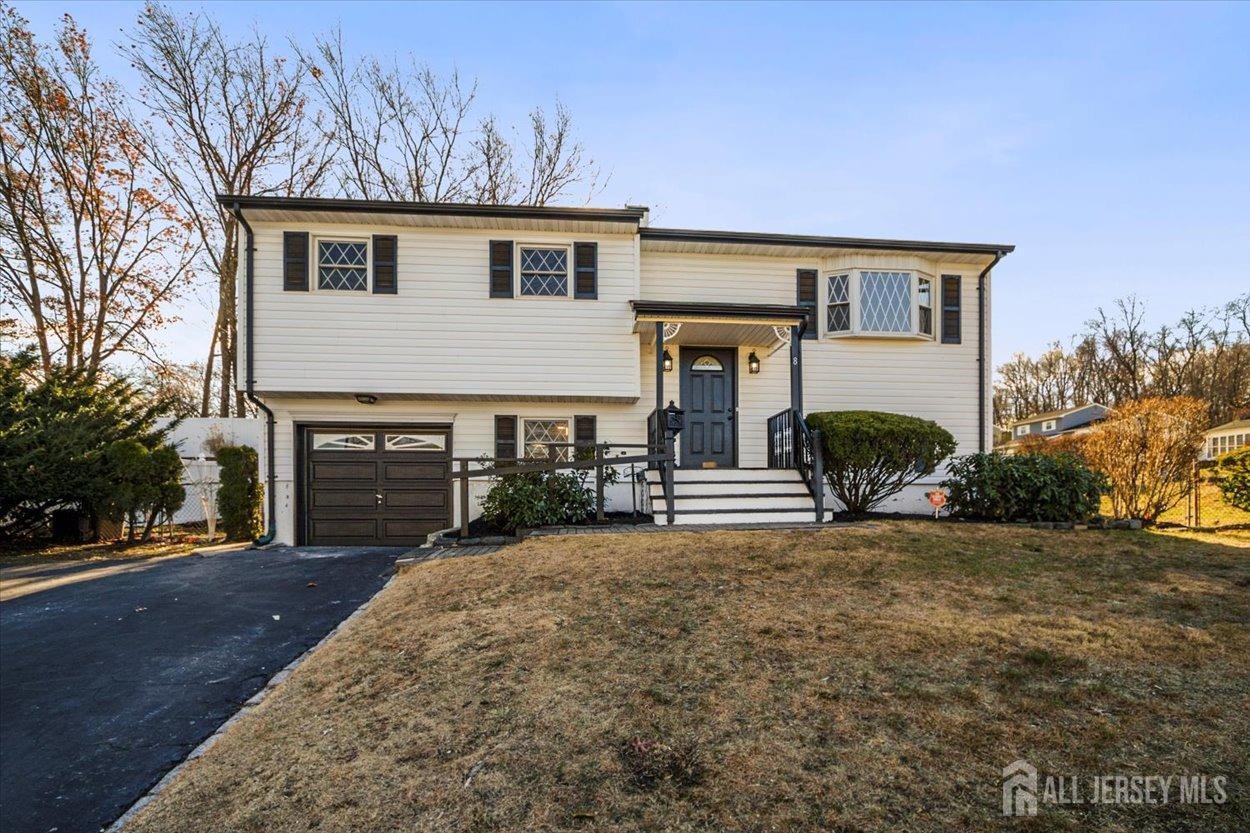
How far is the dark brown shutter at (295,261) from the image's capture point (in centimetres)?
985

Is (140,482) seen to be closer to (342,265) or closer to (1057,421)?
(342,265)

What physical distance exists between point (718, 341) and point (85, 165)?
18564 millimetres

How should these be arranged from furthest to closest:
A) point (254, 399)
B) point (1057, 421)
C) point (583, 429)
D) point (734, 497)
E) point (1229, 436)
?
point (1057, 421) → point (1229, 436) → point (583, 429) → point (254, 399) → point (734, 497)

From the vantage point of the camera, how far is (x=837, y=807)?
229 cm

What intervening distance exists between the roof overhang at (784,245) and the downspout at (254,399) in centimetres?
692

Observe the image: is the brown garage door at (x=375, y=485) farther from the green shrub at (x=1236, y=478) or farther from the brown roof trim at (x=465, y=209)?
the green shrub at (x=1236, y=478)

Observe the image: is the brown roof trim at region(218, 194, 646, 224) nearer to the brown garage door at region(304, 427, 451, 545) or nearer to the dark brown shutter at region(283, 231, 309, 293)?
the dark brown shutter at region(283, 231, 309, 293)

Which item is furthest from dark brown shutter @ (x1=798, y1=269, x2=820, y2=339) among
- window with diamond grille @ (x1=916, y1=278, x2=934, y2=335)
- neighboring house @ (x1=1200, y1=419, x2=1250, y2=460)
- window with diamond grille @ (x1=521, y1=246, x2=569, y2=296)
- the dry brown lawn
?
neighboring house @ (x1=1200, y1=419, x2=1250, y2=460)

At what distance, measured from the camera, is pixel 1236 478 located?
10.6 meters

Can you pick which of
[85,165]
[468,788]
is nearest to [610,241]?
[468,788]

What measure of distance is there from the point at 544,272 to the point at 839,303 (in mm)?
5739

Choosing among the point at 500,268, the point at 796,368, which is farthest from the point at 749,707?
the point at 500,268

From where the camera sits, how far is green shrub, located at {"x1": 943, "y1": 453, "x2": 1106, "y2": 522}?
856 centimetres

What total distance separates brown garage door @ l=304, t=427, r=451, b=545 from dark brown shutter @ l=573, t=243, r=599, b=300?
3676mm
